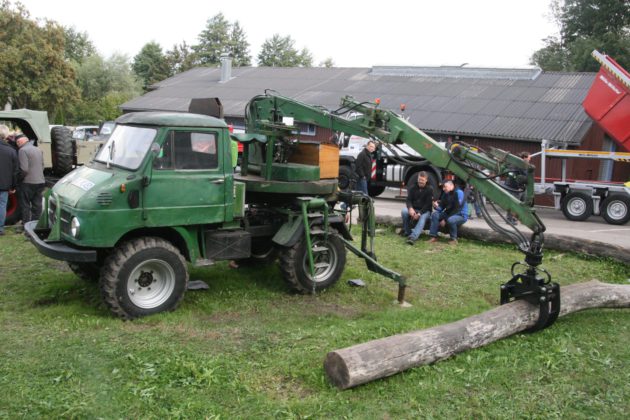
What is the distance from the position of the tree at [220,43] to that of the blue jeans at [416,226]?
58.2m

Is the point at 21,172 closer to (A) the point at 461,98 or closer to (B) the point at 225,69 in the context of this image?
(A) the point at 461,98

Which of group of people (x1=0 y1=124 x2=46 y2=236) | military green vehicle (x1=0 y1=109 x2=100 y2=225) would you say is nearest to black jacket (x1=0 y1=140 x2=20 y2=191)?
group of people (x1=0 y1=124 x2=46 y2=236)

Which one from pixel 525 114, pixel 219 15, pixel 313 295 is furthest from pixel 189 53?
pixel 313 295

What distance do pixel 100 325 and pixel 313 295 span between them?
9.09 ft

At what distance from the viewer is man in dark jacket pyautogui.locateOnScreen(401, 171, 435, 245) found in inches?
440

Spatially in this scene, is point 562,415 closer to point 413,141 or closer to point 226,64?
point 413,141

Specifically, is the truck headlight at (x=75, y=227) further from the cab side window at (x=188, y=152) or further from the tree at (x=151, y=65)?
the tree at (x=151, y=65)

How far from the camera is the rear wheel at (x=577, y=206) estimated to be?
1564 centimetres

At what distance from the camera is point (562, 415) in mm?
4586

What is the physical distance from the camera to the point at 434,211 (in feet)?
38.0

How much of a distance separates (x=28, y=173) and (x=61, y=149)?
192 cm

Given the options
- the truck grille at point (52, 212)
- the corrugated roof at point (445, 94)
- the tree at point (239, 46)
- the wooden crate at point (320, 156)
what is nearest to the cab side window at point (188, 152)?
the truck grille at point (52, 212)

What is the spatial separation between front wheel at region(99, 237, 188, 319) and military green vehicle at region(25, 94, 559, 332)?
0.01 m

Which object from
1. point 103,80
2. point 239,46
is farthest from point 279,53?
point 103,80
